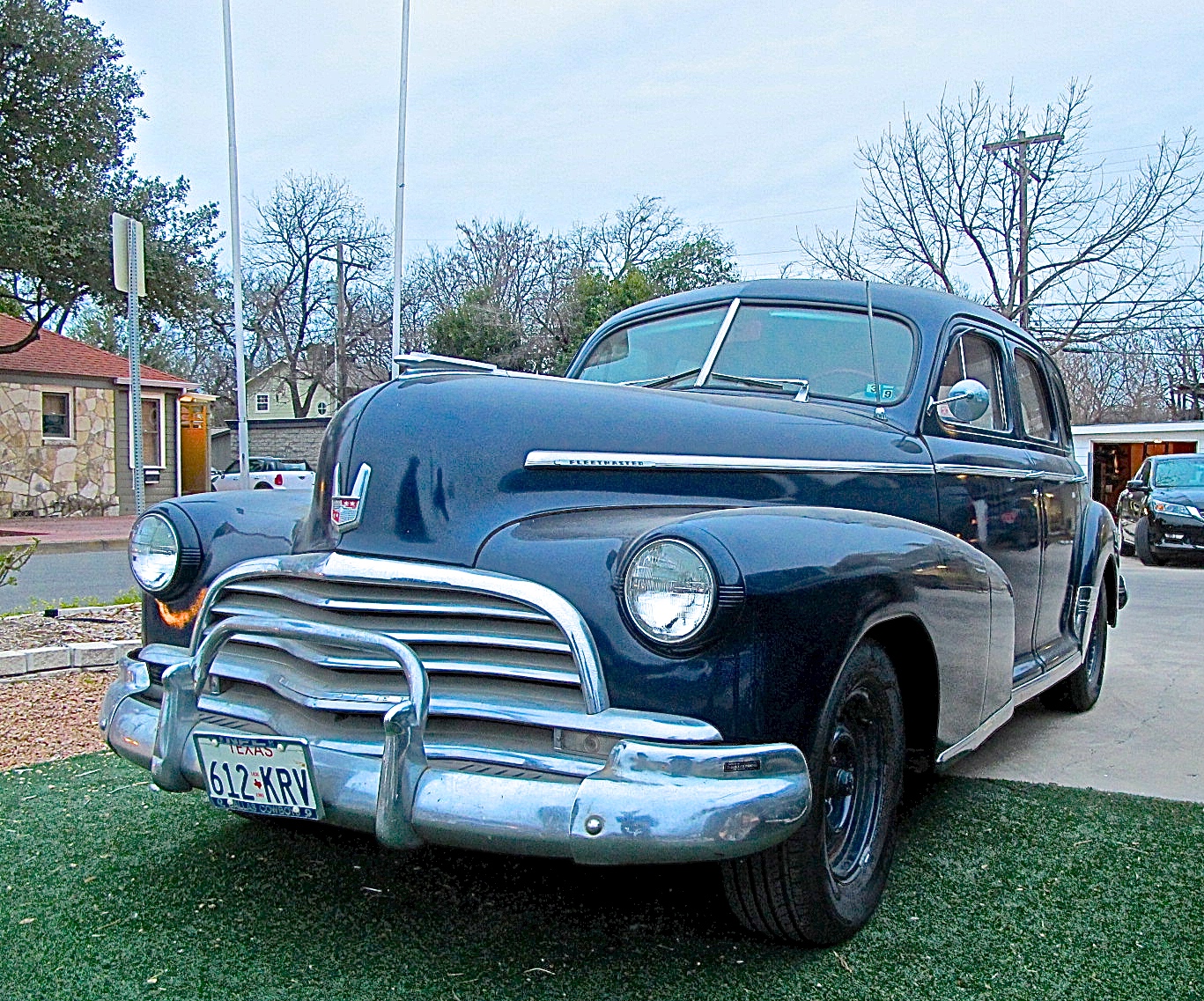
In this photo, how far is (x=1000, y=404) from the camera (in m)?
4.36

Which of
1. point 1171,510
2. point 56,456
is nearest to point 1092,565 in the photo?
point 1171,510

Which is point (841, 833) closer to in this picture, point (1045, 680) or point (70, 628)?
point (1045, 680)

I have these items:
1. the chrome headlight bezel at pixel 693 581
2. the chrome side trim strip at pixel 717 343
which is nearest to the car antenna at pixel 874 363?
the chrome side trim strip at pixel 717 343

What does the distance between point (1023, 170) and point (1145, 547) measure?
12225 millimetres

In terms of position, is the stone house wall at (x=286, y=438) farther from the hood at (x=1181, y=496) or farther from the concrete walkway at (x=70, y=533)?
the hood at (x=1181, y=496)

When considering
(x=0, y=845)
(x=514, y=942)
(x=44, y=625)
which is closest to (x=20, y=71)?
(x=44, y=625)

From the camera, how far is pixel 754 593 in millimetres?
2277

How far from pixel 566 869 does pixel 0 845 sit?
170cm

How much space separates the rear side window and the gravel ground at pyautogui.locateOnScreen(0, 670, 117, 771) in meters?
3.97

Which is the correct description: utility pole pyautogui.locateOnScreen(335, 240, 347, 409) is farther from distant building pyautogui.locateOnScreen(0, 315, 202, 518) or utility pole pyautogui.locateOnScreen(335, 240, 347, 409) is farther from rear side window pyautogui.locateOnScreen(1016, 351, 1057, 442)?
rear side window pyautogui.locateOnScreen(1016, 351, 1057, 442)

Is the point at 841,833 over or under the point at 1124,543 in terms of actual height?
over

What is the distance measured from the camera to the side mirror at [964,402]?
3678mm

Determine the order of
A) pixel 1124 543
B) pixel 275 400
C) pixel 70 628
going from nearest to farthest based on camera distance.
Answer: pixel 70 628 < pixel 1124 543 < pixel 275 400

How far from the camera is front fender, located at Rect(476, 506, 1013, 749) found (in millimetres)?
2271
